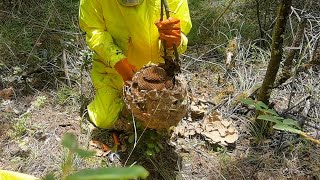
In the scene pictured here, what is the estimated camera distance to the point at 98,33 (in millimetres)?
2230

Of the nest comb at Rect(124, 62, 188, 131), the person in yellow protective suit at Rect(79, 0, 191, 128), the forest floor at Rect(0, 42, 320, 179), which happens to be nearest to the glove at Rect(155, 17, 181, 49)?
the person in yellow protective suit at Rect(79, 0, 191, 128)

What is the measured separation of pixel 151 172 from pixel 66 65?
1.12 m

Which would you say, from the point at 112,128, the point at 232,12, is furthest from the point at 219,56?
the point at 112,128

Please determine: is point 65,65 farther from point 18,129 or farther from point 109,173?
point 109,173

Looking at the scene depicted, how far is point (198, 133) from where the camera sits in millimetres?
2375

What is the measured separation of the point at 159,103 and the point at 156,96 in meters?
0.04

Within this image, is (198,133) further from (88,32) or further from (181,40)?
(88,32)

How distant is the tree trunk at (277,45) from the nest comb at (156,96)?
0.50 meters

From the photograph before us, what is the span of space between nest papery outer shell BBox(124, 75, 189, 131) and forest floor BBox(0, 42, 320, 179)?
239mm

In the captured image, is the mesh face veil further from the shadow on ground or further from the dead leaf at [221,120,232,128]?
the dead leaf at [221,120,232,128]

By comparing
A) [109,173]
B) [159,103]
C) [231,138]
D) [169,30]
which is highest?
[109,173]

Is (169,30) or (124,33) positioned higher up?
(169,30)

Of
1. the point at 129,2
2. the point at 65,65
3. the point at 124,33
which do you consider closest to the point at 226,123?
the point at 124,33

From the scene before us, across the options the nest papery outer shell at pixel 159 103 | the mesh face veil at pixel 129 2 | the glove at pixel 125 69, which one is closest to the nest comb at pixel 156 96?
the nest papery outer shell at pixel 159 103
